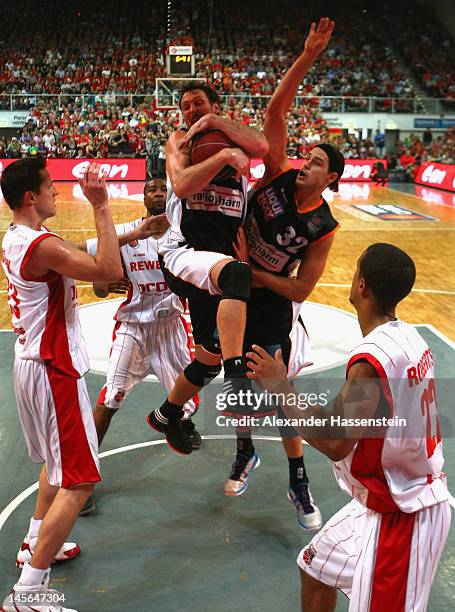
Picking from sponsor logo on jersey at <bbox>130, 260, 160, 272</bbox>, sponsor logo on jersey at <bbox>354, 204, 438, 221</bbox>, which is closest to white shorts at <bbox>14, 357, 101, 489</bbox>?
sponsor logo on jersey at <bbox>130, 260, 160, 272</bbox>

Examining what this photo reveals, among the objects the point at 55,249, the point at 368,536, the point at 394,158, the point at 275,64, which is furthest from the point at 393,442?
the point at 275,64

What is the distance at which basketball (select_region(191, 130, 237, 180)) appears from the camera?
3883mm

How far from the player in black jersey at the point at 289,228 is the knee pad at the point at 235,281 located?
16.2 inches

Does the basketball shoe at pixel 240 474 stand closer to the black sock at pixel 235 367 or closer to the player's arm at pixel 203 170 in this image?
the black sock at pixel 235 367

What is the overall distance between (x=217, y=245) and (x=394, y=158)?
79.1 feet

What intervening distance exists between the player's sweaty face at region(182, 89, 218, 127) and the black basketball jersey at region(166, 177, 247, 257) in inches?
19.1

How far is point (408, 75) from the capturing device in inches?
1278

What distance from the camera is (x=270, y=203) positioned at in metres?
4.29

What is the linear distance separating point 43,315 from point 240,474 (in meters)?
1.78

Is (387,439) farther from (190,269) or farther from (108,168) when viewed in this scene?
(108,168)

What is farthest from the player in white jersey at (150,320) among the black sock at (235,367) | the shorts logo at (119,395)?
the black sock at (235,367)

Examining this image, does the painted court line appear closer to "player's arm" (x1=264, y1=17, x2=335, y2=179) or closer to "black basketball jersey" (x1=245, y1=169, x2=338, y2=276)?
"black basketball jersey" (x1=245, y1=169, x2=338, y2=276)

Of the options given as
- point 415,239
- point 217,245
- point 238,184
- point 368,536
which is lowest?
point 415,239

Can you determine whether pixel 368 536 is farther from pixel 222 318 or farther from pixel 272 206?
pixel 272 206
